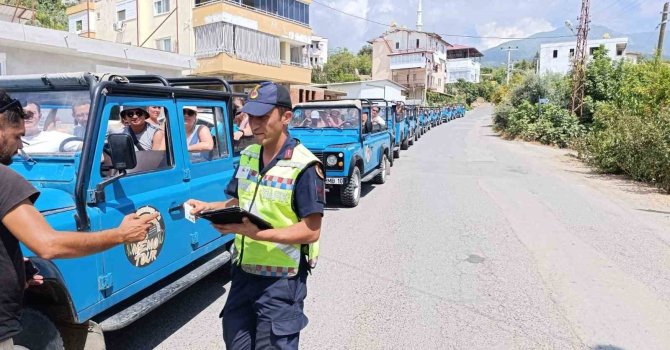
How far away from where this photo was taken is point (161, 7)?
98.4ft

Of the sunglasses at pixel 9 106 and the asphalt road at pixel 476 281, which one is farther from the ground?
the sunglasses at pixel 9 106

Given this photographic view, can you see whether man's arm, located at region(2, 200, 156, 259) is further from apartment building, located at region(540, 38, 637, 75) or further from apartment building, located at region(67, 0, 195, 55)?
apartment building, located at region(540, 38, 637, 75)

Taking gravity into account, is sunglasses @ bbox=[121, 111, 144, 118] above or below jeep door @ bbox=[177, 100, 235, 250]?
above

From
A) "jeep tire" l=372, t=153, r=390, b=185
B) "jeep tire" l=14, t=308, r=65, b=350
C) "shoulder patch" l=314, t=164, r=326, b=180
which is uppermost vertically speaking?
"shoulder patch" l=314, t=164, r=326, b=180

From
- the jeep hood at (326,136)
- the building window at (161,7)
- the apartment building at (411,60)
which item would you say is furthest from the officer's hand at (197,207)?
the apartment building at (411,60)

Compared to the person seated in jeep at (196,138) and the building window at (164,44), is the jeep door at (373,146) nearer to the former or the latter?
the person seated in jeep at (196,138)

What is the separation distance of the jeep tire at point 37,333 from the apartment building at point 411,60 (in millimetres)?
64752

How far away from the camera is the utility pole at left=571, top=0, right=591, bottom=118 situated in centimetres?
2342

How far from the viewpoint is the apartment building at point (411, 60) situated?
230 ft

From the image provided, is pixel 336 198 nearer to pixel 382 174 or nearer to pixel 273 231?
pixel 382 174

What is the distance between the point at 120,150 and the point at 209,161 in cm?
150

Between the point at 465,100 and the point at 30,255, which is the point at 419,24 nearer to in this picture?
the point at 465,100

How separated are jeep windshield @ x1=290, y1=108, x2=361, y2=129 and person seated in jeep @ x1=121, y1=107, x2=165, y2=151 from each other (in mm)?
6217

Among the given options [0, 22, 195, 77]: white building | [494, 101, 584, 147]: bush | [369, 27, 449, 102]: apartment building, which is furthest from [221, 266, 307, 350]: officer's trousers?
[369, 27, 449, 102]: apartment building
